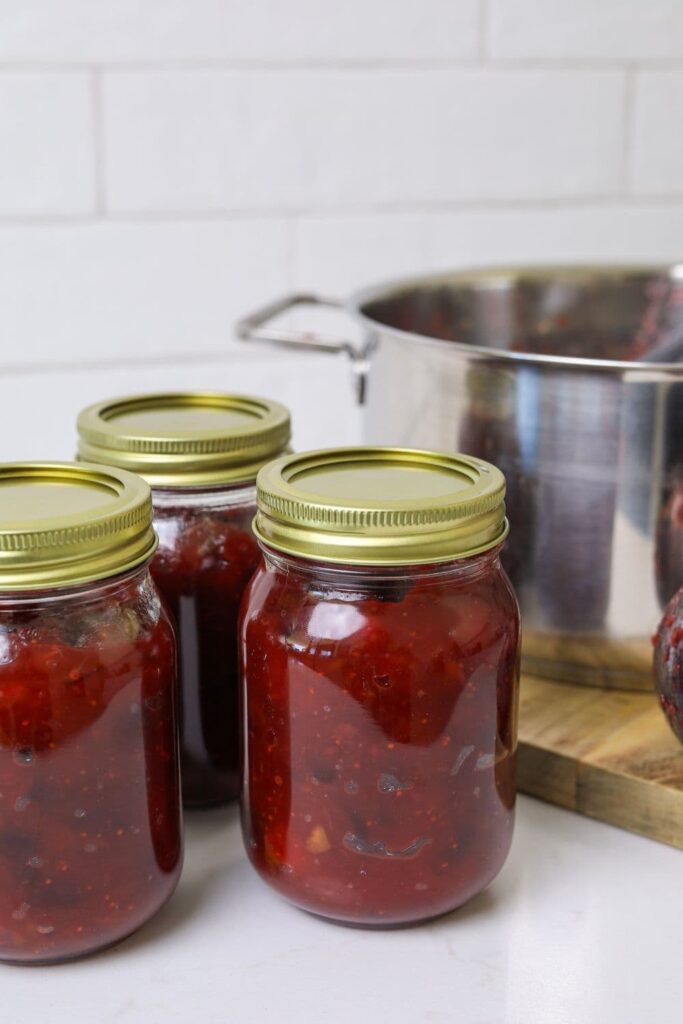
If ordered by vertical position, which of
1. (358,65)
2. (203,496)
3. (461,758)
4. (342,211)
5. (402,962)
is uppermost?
(358,65)

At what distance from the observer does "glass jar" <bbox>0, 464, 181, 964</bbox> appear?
1.89ft

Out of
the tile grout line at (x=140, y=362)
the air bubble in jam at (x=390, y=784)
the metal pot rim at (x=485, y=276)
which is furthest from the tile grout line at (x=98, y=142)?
the air bubble in jam at (x=390, y=784)

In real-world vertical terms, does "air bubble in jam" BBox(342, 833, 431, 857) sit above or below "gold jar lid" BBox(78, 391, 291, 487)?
below

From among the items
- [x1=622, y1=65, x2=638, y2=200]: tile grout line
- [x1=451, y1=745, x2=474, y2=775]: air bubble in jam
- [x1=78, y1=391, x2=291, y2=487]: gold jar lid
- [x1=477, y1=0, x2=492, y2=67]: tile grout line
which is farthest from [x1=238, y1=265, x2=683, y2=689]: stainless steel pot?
[x1=622, y1=65, x2=638, y2=200]: tile grout line

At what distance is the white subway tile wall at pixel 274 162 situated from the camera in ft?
3.80

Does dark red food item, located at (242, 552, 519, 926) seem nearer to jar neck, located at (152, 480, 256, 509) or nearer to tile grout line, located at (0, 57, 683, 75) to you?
jar neck, located at (152, 480, 256, 509)

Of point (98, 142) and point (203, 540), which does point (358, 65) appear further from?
point (203, 540)

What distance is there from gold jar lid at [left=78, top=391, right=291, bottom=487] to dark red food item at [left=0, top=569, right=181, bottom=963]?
95mm

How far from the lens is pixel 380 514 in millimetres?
589

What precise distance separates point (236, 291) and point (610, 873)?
749 millimetres

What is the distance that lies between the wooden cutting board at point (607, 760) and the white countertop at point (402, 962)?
33 millimetres

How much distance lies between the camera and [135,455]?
2.36ft

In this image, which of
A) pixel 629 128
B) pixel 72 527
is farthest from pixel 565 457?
pixel 629 128

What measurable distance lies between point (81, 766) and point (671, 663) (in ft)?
1.15
